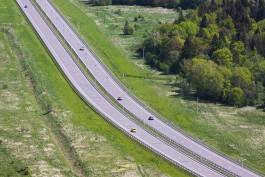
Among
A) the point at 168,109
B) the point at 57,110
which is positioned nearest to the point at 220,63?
the point at 168,109

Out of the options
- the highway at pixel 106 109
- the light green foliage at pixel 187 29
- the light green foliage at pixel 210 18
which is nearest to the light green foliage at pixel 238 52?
the light green foliage at pixel 187 29

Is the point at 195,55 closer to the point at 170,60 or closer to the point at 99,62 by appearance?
the point at 170,60

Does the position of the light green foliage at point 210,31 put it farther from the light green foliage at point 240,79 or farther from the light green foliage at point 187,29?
the light green foliage at point 240,79

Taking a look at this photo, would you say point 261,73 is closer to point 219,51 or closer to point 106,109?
point 219,51

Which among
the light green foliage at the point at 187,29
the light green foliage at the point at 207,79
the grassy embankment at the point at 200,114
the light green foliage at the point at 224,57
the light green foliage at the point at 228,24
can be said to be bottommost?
the grassy embankment at the point at 200,114

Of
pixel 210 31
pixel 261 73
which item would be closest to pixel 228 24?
pixel 210 31

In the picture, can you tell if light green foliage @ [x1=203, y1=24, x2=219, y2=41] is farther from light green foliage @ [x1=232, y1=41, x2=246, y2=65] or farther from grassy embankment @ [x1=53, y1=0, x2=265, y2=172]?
grassy embankment @ [x1=53, y1=0, x2=265, y2=172]
